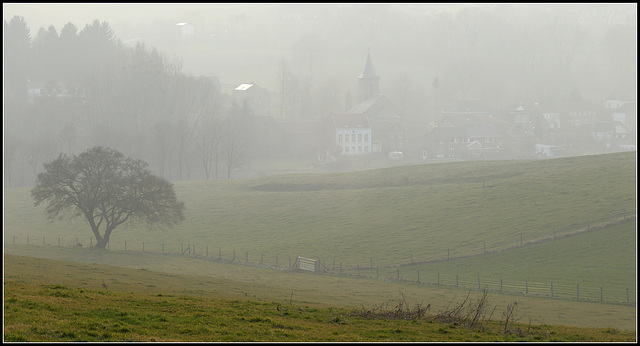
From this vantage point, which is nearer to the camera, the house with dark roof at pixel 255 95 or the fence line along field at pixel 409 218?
the fence line along field at pixel 409 218

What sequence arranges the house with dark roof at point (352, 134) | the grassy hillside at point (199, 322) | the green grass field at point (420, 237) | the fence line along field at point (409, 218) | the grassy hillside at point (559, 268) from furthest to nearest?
the house with dark roof at point (352, 134) < the fence line along field at point (409, 218) < the grassy hillside at point (559, 268) < the green grass field at point (420, 237) < the grassy hillside at point (199, 322)

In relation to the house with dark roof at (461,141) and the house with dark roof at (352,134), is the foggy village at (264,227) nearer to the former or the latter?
the house with dark roof at (461,141)

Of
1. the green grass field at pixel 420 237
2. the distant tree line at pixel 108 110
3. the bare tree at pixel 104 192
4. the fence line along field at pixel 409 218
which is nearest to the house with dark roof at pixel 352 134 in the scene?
the distant tree line at pixel 108 110

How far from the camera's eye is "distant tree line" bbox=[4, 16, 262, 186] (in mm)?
115312

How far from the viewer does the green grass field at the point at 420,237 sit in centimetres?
4331

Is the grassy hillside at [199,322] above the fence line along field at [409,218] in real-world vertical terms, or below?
below

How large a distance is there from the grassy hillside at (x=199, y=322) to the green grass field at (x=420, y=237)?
8.03m

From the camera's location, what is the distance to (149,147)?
119250 mm

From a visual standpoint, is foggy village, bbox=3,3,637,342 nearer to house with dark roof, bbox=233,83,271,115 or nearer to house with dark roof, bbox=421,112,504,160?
house with dark roof, bbox=421,112,504,160

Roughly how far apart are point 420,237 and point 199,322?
3903 cm

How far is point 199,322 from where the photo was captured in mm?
22750

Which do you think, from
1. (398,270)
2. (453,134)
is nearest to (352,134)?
(453,134)

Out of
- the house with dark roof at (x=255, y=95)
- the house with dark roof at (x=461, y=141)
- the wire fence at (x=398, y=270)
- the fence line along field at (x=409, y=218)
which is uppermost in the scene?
the house with dark roof at (x=255, y=95)

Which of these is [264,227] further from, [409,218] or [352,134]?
[352,134]
